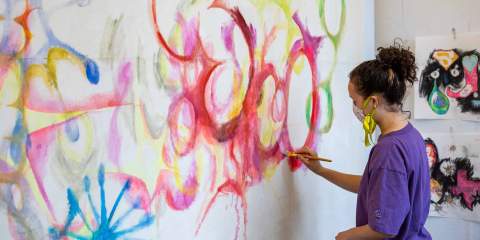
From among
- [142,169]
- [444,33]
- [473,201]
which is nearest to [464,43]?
[444,33]

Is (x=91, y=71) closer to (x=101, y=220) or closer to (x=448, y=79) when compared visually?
(x=101, y=220)

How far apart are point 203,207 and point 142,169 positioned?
0.25 metres

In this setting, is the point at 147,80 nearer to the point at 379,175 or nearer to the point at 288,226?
the point at 379,175

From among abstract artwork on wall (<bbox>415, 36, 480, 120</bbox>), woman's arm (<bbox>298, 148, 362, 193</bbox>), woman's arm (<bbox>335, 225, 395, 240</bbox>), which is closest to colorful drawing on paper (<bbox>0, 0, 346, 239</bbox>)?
woman's arm (<bbox>298, 148, 362, 193</bbox>)

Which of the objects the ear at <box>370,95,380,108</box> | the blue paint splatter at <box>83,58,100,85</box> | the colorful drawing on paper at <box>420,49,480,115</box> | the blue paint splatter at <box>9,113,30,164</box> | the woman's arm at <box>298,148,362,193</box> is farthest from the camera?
the colorful drawing on paper at <box>420,49,480,115</box>

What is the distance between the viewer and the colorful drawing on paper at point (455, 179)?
2.21m

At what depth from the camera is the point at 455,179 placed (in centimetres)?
224

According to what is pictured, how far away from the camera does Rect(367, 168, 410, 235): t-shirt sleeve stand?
1.33 m

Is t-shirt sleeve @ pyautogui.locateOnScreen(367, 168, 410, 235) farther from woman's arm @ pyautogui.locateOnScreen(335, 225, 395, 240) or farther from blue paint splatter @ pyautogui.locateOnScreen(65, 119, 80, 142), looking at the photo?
Answer: blue paint splatter @ pyautogui.locateOnScreen(65, 119, 80, 142)

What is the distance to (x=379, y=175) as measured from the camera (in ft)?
4.44

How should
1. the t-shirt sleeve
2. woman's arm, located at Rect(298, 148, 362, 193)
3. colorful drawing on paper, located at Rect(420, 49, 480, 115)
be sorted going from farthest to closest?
1. colorful drawing on paper, located at Rect(420, 49, 480, 115)
2. woman's arm, located at Rect(298, 148, 362, 193)
3. the t-shirt sleeve

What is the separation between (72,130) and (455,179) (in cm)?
180

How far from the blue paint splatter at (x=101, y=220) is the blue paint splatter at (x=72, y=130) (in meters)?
0.09

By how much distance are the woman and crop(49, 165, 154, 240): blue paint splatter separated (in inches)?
23.9
